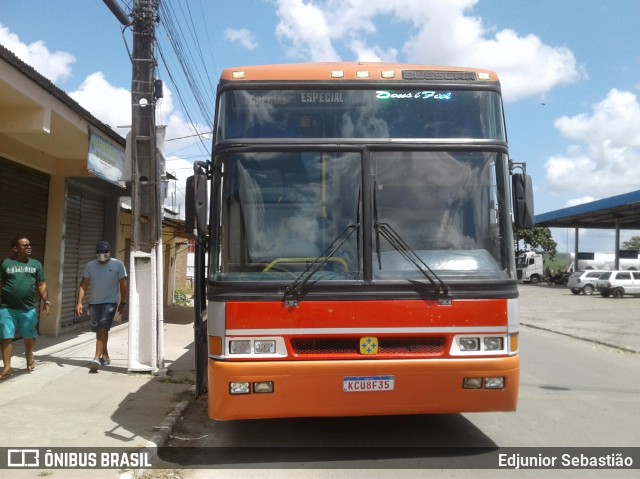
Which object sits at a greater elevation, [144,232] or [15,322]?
[144,232]

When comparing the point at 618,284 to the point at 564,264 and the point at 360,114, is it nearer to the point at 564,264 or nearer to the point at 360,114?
the point at 564,264

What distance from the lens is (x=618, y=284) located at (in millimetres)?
35844

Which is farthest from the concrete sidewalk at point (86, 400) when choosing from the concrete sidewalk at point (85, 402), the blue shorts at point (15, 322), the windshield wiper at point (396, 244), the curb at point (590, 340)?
the curb at point (590, 340)

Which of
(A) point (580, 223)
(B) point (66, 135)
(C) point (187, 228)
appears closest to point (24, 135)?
(B) point (66, 135)

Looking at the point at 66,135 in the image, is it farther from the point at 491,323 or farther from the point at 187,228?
the point at 491,323

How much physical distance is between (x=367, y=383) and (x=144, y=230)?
4.95 meters

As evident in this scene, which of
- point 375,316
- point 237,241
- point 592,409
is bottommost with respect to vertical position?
point 592,409

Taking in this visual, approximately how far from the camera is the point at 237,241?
522 centimetres

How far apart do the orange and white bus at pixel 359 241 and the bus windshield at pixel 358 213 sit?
0.01 meters

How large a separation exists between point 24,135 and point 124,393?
179 inches

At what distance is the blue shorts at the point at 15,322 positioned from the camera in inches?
303

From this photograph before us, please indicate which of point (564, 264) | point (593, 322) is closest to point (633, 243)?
point (564, 264)

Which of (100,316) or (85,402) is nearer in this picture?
(85,402)

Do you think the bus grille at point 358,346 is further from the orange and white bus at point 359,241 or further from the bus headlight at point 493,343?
the bus headlight at point 493,343
